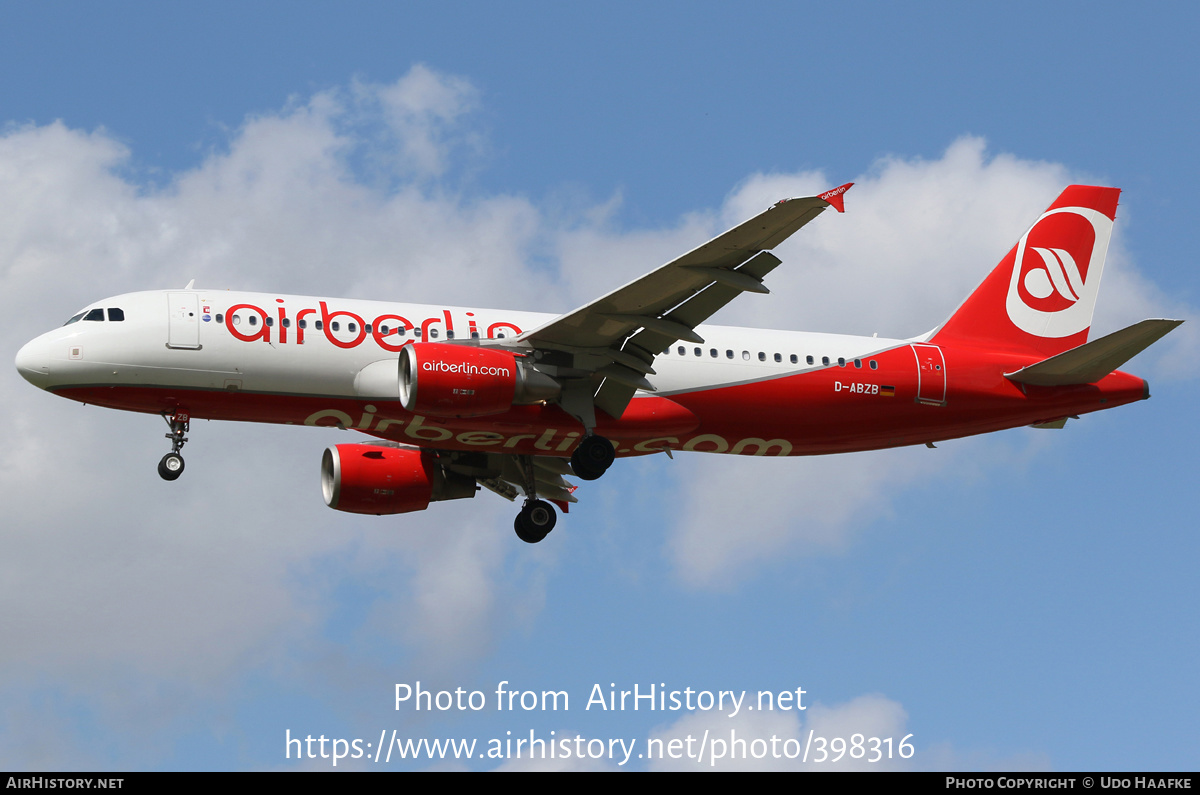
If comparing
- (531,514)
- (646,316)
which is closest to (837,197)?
(646,316)

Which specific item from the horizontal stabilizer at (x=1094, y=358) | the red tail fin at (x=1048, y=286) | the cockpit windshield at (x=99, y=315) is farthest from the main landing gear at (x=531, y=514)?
the horizontal stabilizer at (x=1094, y=358)

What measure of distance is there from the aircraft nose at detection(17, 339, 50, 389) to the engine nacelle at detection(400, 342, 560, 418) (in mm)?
7527

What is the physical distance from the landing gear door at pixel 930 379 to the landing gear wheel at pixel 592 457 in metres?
8.06

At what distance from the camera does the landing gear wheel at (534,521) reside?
117 ft

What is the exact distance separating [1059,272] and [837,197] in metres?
14.4

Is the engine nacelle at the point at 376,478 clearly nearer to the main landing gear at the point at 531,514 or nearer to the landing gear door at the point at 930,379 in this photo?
the main landing gear at the point at 531,514

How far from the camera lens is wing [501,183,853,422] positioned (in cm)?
2762

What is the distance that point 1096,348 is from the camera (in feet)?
108

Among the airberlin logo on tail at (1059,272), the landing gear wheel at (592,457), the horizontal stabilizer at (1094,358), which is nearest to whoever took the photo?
the horizontal stabilizer at (1094,358)

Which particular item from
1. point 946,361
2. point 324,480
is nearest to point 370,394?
point 324,480

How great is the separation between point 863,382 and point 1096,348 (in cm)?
545

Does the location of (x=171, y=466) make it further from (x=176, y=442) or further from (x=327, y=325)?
(x=327, y=325)

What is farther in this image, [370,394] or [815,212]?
[370,394]

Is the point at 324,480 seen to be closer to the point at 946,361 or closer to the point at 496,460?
the point at 496,460
